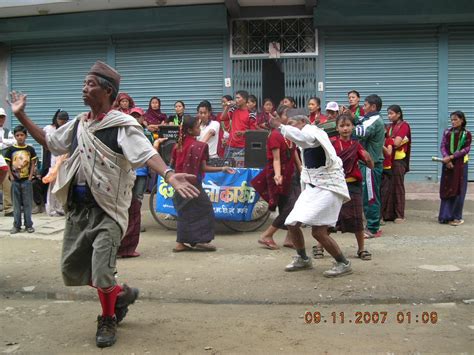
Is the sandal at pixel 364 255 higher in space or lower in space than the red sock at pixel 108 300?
lower

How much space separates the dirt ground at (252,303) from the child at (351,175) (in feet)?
1.20

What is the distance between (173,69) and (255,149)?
14.9ft

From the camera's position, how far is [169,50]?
39.6ft

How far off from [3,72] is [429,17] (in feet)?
31.9

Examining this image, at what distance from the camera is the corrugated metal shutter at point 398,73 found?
11273 millimetres

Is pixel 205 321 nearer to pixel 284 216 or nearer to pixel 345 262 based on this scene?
pixel 345 262

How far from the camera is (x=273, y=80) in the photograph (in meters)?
11.6

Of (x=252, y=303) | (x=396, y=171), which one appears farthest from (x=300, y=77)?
(x=252, y=303)

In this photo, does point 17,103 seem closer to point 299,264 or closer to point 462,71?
point 299,264

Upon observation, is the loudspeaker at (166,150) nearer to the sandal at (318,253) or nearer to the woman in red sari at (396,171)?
the sandal at (318,253)

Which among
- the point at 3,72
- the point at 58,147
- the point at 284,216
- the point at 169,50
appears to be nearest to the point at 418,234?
the point at 284,216

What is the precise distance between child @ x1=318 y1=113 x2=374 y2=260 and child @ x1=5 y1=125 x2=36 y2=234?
453 cm
